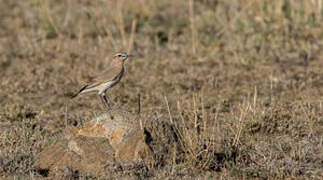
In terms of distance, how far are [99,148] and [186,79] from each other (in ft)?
12.6

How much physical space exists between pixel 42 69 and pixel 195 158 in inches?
189

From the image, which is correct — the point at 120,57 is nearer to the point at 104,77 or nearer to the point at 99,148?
the point at 104,77

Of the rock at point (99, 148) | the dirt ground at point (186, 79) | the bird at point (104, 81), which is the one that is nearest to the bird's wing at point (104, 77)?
the bird at point (104, 81)

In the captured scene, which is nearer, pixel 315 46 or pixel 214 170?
pixel 214 170

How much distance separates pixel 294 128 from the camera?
24.2ft

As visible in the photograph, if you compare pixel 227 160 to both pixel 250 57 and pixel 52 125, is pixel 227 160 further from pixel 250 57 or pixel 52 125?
pixel 250 57

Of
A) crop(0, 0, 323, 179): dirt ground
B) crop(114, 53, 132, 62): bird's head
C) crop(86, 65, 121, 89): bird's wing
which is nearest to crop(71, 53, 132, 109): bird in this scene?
crop(86, 65, 121, 89): bird's wing

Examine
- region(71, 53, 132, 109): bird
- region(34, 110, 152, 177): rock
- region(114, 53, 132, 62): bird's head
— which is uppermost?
region(114, 53, 132, 62): bird's head

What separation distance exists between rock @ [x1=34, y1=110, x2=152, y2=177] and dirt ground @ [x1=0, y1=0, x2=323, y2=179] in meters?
0.12

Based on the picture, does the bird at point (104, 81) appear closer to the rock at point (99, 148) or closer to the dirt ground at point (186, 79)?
the dirt ground at point (186, 79)

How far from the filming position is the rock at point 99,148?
239 inches

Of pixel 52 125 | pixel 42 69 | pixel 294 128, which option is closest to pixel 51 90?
pixel 42 69

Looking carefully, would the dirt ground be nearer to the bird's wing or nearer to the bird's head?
the bird's wing

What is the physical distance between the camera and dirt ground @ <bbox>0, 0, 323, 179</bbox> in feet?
20.5
